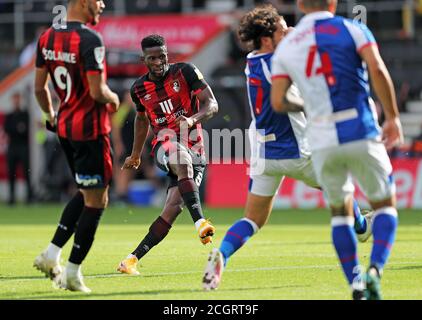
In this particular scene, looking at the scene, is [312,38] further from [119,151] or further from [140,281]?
[119,151]

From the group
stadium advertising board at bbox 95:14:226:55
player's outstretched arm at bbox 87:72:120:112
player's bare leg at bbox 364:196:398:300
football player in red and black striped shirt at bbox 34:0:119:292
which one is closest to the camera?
player's bare leg at bbox 364:196:398:300

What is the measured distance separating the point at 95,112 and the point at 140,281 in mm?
1749

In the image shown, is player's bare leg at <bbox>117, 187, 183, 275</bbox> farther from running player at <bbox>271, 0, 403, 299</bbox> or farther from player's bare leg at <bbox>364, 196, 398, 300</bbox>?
player's bare leg at <bbox>364, 196, 398, 300</bbox>

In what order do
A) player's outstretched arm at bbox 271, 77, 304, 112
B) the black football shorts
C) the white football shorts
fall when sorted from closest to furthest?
the white football shorts, player's outstretched arm at bbox 271, 77, 304, 112, the black football shorts

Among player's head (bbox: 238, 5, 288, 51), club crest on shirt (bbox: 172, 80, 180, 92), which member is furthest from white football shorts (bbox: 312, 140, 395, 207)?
club crest on shirt (bbox: 172, 80, 180, 92)

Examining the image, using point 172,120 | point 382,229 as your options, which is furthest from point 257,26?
point 172,120

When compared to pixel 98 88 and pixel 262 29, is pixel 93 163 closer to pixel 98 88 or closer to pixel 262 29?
pixel 98 88

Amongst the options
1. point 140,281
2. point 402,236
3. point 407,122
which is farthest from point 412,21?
point 140,281

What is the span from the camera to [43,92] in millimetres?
8969

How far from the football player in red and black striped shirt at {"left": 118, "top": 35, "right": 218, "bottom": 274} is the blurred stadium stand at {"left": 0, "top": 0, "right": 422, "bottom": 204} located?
11887mm

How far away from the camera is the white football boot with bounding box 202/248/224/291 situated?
864cm

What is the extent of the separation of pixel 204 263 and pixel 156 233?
907mm

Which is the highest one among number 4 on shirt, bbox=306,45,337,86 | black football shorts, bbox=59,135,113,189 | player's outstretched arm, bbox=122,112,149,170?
number 4 on shirt, bbox=306,45,337,86

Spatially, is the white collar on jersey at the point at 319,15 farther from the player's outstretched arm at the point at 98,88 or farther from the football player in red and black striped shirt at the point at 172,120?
the football player in red and black striped shirt at the point at 172,120
